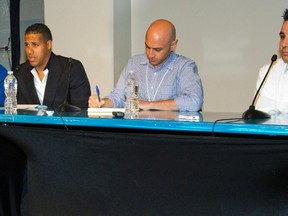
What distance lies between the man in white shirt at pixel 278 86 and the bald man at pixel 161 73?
401mm

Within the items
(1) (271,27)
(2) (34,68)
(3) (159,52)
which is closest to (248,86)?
(1) (271,27)

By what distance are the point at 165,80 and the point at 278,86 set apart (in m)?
0.76

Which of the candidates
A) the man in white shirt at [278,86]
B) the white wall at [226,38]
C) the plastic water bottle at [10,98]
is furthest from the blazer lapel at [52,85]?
the white wall at [226,38]

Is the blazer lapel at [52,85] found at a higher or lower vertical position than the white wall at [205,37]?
lower

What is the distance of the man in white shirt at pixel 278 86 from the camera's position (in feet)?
8.28

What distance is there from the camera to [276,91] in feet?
8.62

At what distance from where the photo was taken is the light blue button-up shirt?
9.21 ft

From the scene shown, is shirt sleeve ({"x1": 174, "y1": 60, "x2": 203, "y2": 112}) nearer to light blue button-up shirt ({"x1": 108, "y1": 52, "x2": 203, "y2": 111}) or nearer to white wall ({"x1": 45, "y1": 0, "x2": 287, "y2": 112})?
light blue button-up shirt ({"x1": 108, "y1": 52, "x2": 203, "y2": 111})

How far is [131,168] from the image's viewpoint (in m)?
1.90

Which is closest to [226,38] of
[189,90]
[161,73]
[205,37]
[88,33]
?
[205,37]

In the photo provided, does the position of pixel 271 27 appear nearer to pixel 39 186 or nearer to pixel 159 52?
pixel 159 52

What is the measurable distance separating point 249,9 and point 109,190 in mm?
2805

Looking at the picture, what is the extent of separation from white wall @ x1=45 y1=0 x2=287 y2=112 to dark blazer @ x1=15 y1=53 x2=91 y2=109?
111cm

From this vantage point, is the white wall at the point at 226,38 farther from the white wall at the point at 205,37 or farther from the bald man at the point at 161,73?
the bald man at the point at 161,73
